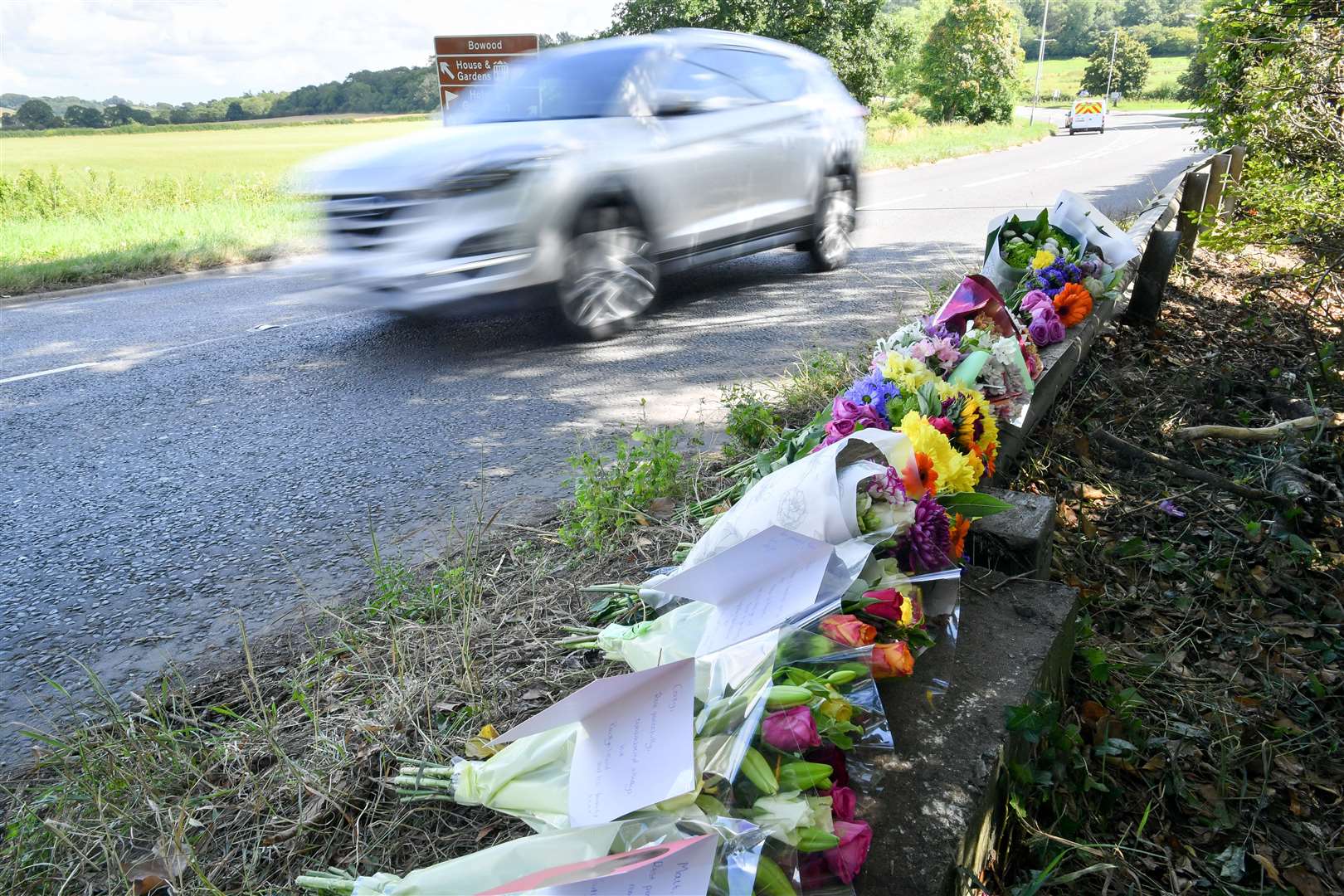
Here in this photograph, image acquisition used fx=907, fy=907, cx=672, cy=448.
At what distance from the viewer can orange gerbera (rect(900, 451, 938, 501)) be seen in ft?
6.67

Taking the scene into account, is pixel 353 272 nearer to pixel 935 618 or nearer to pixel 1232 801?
pixel 935 618

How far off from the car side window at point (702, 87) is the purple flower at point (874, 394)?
427 cm

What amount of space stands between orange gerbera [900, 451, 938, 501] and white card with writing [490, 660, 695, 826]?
818 mm

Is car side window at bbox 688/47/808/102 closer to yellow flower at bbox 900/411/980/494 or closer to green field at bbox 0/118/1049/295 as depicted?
green field at bbox 0/118/1049/295

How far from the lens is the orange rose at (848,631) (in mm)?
1571

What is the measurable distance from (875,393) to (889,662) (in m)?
1.04

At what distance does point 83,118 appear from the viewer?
197 ft

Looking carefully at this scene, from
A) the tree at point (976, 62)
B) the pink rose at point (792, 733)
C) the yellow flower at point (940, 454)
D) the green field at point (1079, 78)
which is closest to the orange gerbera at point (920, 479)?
the yellow flower at point (940, 454)

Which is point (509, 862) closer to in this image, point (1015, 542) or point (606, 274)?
point (1015, 542)

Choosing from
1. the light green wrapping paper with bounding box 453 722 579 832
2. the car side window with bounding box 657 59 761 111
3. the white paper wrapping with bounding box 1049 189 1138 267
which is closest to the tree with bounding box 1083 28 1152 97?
the car side window with bounding box 657 59 761 111

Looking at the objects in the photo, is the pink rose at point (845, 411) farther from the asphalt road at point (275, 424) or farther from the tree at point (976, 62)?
the tree at point (976, 62)

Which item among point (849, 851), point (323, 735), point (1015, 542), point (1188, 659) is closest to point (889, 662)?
point (849, 851)

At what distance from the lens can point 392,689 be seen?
202cm

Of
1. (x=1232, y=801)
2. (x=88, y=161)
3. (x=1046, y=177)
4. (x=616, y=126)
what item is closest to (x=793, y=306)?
(x=616, y=126)
